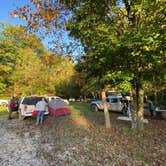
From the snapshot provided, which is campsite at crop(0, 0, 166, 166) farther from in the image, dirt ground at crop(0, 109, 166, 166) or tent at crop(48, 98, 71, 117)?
Answer: tent at crop(48, 98, 71, 117)

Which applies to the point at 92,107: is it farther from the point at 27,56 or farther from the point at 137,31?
the point at 27,56

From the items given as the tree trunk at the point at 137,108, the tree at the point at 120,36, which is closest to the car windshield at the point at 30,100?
the tree at the point at 120,36

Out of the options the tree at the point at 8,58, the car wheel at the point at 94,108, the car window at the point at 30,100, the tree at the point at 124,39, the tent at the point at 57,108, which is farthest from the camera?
the tree at the point at 8,58

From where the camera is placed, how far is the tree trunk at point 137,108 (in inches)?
422

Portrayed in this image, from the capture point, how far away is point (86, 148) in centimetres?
810

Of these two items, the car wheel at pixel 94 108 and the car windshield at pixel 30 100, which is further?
the car wheel at pixel 94 108

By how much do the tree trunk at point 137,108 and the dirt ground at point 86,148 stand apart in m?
0.49

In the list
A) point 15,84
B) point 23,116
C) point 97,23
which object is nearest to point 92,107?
point 23,116

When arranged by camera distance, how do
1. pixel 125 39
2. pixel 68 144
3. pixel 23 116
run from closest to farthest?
pixel 125 39, pixel 68 144, pixel 23 116

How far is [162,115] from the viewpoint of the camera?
49.1ft

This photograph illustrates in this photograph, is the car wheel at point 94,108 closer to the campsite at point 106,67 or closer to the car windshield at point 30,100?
the car windshield at point 30,100

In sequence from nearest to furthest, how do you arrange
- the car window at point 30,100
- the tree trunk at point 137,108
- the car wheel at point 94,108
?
the tree trunk at point 137,108 → the car window at point 30,100 → the car wheel at point 94,108

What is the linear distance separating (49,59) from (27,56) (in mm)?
31207

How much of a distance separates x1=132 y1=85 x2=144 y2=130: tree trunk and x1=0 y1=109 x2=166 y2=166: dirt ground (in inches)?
19.3
